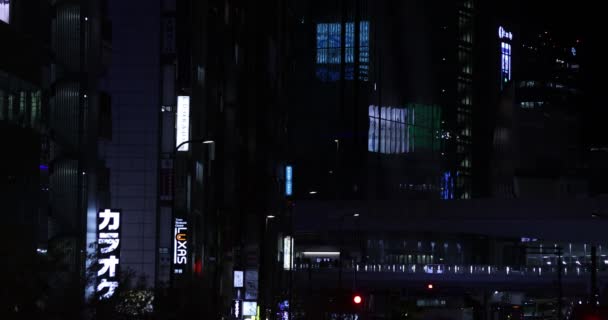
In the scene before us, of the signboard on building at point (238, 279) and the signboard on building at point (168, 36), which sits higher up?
the signboard on building at point (168, 36)

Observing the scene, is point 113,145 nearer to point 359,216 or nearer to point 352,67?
point 359,216

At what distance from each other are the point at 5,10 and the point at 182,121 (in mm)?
29971

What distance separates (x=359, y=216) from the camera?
10906 centimetres

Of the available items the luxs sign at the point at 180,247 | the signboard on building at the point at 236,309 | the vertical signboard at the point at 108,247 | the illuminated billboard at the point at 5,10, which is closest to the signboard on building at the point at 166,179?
the luxs sign at the point at 180,247

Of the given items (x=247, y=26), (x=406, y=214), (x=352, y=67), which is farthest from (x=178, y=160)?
(x=352, y=67)

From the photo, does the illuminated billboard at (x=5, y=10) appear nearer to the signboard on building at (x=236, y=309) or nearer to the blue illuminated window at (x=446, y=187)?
the signboard on building at (x=236, y=309)

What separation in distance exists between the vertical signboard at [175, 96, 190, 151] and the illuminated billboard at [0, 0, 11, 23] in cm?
2908

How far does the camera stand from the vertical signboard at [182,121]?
63125mm

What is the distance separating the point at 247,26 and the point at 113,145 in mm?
→ 36094

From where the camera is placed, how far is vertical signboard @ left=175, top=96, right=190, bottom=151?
63.1 metres

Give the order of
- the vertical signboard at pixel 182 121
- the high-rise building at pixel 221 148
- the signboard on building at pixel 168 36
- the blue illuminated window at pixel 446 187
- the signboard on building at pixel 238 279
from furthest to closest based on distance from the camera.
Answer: the blue illuminated window at pixel 446 187, the signboard on building at pixel 238 279, the signboard on building at pixel 168 36, the vertical signboard at pixel 182 121, the high-rise building at pixel 221 148

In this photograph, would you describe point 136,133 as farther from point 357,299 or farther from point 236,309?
point 236,309

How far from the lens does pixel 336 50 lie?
17388 cm

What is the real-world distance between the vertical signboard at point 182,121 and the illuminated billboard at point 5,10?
29077 mm
